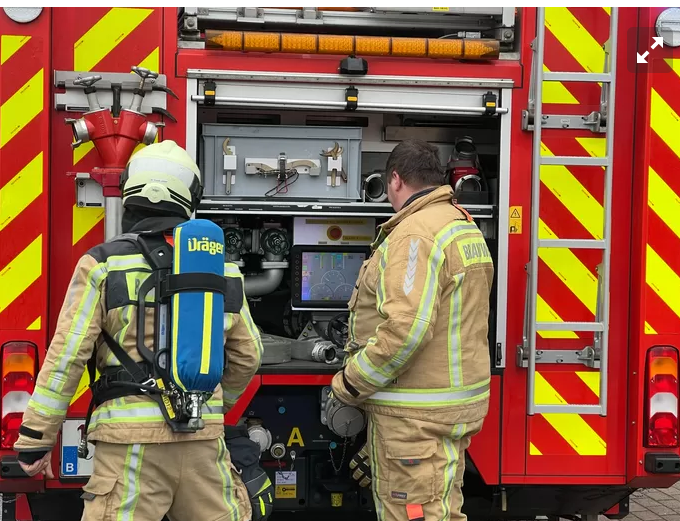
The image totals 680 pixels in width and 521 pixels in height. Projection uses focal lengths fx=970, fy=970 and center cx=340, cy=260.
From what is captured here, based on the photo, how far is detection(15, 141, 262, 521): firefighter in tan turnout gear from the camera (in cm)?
292

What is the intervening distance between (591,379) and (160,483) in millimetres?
1869

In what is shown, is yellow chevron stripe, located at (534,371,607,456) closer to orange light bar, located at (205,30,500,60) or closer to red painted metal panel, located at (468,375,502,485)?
red painted metal panel, located at (468,375,502,485)

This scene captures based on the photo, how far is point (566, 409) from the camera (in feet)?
12.8

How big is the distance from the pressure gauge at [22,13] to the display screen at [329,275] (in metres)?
1.47

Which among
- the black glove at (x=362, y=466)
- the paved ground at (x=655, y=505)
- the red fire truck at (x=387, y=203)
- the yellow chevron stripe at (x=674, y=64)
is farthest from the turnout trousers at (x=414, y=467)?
the paved ground at (x=655, y=505)

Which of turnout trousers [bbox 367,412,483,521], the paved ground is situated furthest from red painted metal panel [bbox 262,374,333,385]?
the paved ground

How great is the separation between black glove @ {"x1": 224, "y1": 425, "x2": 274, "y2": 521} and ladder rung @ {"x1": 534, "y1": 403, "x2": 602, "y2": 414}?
3.96ft

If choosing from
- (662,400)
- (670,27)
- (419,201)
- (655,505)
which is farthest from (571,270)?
(655,505)

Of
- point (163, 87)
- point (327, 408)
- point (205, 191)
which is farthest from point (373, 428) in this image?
point (163, 87)

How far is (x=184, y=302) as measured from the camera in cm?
289

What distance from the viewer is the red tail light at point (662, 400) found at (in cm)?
385

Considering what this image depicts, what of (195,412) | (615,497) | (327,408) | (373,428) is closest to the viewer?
(195,412)

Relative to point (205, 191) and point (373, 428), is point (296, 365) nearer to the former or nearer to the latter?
point (373, 428)

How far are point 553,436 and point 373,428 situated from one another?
841 mm
